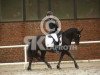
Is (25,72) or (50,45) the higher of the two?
(50,45)

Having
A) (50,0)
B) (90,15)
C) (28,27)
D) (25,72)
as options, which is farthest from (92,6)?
(25,72)

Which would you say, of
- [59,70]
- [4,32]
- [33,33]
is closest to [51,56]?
[33,33]

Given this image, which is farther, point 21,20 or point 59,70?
point 21,20

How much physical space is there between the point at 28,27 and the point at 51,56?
1999 mm

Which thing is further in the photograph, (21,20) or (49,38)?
(21,20)

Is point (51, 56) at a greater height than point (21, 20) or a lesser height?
lesser

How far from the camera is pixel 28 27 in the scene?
2080 cm

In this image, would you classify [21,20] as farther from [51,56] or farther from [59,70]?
[59,70]

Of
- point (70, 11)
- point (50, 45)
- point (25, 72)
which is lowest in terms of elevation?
point (25, 72)

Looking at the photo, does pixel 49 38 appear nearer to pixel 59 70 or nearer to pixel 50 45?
pixel 50 45

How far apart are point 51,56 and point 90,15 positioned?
3.09m

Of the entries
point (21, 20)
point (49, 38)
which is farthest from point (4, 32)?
point (49, 38)

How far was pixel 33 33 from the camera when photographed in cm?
2081

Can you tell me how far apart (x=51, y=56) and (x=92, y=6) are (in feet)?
11.5
